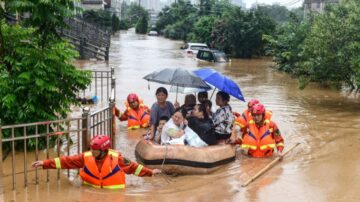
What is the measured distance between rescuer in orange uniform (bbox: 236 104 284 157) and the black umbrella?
46.1 inches

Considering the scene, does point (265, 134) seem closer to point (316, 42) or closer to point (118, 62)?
point (316, 42)

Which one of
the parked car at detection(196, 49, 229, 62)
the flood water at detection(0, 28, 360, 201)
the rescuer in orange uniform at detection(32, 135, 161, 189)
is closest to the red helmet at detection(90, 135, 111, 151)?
the rescuer in orange uniform at detection(32, 135, 161, 189)

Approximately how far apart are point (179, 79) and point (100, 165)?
10.7ft

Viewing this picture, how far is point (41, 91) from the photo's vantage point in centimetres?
863

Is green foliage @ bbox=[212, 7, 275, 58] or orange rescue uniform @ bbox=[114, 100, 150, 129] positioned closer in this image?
orange rescue uniform @ bbox=[114, 100, 150, 129]

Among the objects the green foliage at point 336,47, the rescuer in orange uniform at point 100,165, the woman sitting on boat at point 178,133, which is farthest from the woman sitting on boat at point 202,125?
the green foliage at point 336,47

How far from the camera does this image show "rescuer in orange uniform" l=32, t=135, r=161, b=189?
646 cm

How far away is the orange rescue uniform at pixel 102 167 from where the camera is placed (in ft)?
21.7

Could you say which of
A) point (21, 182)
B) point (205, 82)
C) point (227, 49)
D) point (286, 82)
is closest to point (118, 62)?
point (286, 82)

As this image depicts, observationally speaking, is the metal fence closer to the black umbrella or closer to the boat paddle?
the black umbrella

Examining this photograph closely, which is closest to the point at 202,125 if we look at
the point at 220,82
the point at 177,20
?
the point at 220,82

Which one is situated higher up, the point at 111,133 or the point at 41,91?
the point at 41,91

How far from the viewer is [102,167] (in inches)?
265

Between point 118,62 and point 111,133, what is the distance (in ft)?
78.7
